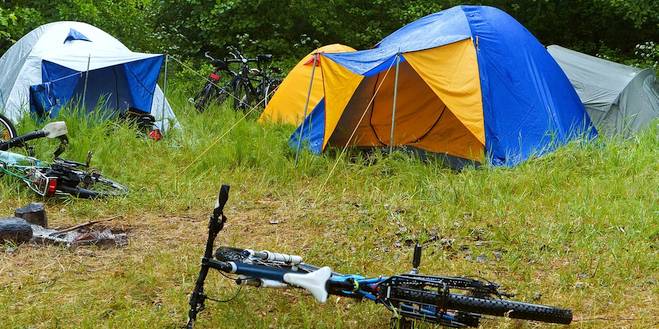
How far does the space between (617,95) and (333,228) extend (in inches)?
198

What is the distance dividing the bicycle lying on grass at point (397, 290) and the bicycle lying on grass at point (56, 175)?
8.49 ft

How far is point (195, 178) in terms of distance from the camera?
5.82m

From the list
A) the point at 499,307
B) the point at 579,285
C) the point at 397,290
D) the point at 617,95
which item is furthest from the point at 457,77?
the point at 499,307

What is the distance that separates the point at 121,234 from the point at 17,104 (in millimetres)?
3855

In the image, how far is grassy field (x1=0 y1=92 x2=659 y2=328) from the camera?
10.8ft

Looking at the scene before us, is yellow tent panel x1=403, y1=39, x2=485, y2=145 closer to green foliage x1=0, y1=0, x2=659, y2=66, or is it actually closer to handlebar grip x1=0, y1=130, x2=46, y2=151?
handlebar grip x1=0, y1=130, x2=46, y2=151

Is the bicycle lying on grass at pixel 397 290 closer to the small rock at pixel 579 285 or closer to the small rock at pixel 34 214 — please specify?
the small rock at pixel 579 285

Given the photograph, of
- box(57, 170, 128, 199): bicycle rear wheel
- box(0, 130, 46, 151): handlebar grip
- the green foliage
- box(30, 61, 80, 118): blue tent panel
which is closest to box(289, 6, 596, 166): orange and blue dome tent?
box(57, 170, 128, 199): bicycle rear wheel

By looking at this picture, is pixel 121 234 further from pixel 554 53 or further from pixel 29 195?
pixel 554 53

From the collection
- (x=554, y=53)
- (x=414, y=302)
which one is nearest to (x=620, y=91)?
(x=554, y=53)

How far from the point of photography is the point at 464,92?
6.24 metres

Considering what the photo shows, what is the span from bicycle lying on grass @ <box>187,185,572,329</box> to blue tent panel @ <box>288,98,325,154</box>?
3.64 meters

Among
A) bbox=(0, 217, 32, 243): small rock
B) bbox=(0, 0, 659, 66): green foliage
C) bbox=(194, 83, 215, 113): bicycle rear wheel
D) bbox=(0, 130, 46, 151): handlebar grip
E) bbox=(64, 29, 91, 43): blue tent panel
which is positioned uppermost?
bbox=(0, 0, 659, 66): green foliage

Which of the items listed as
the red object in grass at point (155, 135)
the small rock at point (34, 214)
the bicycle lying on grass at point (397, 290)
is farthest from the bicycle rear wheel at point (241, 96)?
the bicycle lying on grass at point (397, 290)
